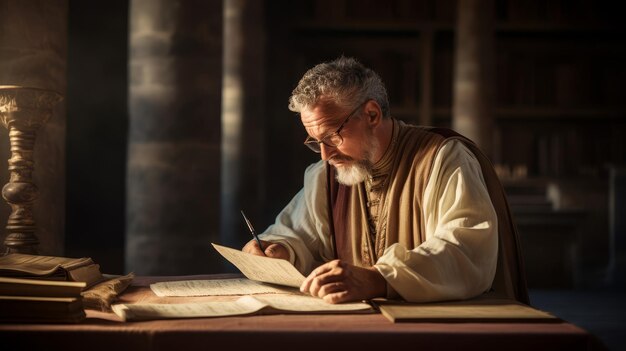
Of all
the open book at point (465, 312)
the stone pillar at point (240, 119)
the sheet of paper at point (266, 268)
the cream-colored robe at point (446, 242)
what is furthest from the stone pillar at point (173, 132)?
the stone pillar at point (240, 119)

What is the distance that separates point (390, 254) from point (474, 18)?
812 cm

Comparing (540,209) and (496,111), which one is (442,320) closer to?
(540,209)

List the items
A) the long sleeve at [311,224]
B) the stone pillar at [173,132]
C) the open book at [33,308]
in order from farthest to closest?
the stone pillar at [173,132] → the long sleeve at [311,224] → the open book at [33,308]

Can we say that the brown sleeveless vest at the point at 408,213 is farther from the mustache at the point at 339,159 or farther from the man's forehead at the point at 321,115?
the man's forehead at the point at 321,115

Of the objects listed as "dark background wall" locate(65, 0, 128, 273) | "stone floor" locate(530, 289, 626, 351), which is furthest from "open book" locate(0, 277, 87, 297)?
"dark background wall" locate(65, 0, 128, 273)

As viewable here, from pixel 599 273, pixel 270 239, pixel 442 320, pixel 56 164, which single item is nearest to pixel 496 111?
pixel 599 273

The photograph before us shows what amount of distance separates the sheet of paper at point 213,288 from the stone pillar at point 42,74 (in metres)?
1.44

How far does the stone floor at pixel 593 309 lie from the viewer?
5605mm

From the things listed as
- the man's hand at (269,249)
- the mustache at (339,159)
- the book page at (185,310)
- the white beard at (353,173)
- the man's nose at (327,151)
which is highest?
the man's nose at (327,151)

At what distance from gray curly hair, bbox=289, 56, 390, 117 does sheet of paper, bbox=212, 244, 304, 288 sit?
55 cm

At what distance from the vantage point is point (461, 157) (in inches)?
104

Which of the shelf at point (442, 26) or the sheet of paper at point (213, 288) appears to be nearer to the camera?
the sheet of paper at point (213, 288)

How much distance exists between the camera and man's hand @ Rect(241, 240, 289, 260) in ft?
8.88

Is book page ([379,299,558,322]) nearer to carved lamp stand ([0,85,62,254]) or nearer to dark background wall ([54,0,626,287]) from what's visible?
carved lamp stand ([0,85,62,254])
